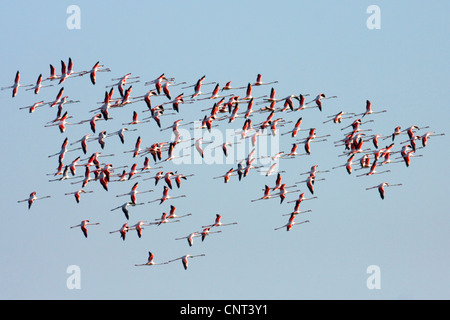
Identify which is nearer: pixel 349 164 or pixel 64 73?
pixel 64 73

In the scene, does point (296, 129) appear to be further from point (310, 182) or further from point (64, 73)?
point (64, 73)

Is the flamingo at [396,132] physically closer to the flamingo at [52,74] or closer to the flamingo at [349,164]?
the flamingo at [349,164]

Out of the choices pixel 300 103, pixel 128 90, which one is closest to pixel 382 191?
pixel 300 103

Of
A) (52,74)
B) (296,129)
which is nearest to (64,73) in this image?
(52,74)

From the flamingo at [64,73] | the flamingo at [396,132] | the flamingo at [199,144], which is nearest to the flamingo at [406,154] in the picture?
the flamingo at [396,132]

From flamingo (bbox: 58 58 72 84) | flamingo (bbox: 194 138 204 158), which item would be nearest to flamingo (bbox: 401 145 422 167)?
flamingo (bbox: 194 138 204 158)

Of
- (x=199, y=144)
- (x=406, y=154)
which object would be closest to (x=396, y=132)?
(x=406, y=154)

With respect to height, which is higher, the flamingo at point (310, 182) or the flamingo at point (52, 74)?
the flamingo at point (52, 74)

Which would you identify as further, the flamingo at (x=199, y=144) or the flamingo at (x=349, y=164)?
the flamingo at (x=349, y=164)

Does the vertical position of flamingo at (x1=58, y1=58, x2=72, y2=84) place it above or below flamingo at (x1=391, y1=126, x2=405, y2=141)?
above

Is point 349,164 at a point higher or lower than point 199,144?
lower

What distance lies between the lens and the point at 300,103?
53.6 meters

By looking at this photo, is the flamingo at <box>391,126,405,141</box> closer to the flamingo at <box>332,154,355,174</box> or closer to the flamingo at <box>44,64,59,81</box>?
the flamingo at <box>332,154,355,174</box>
